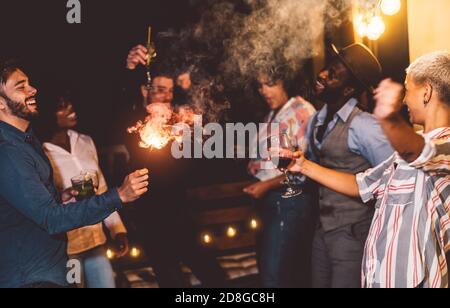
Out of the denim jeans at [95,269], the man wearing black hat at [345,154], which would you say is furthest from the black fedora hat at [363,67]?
the denim jeans at [95,269]

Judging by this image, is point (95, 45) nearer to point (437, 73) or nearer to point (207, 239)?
point (207, 239)

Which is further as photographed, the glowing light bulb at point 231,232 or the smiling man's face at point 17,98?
the glowing light bulb at point 231,232

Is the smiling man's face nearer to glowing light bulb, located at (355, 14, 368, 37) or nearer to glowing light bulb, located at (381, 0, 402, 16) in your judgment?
glowing light bulb, located at (381, 0, 402, 16)

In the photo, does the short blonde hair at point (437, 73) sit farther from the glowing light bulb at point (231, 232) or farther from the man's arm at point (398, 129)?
the glowing light bulb at point (231, 232)

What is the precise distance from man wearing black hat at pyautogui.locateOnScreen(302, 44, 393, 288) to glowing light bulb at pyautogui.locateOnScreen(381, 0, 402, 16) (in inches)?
35.9

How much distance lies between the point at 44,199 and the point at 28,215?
0.54 feet

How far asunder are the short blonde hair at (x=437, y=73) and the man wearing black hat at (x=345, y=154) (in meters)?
1.14

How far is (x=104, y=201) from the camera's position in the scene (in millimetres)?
3385

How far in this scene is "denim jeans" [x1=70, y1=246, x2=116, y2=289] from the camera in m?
4.75

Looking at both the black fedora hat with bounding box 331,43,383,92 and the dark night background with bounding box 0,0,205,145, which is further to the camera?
the dark night background with bounding box 0,0,205,145

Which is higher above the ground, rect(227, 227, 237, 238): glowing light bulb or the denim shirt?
the denim shirt

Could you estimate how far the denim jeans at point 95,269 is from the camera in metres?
4.75

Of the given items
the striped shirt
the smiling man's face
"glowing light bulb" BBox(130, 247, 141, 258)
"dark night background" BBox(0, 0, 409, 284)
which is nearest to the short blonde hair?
the striped shirt
